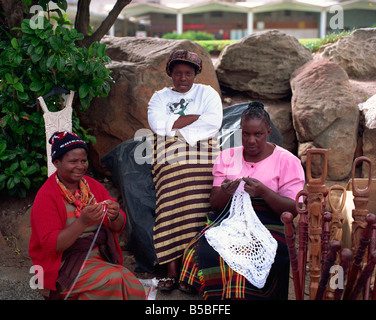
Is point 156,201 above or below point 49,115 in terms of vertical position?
below

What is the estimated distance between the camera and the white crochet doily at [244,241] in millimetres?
2635

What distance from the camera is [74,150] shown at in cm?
270

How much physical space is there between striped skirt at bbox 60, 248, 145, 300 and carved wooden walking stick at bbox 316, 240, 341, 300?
43.7 inches

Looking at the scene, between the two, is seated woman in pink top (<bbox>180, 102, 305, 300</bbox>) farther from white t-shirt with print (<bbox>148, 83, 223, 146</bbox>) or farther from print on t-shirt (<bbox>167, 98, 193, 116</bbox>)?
print on t-shirt (<bbox>167, 98, 193, 116</bbox>)

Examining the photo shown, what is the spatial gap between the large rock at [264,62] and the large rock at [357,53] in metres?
0.86

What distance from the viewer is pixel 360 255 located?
82.2 inches

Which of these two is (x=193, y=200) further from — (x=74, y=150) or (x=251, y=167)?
(x=74, y=150)

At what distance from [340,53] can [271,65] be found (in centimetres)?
140


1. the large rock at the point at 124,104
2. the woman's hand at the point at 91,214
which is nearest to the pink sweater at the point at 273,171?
the woman's hand at the point at 91,214

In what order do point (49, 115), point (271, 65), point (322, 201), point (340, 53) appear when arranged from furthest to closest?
point (340, 53) < point (271, 65) < point (49, 115) < point (322, 201)

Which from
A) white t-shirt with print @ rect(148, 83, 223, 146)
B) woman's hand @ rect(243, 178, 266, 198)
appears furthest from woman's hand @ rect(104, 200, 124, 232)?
white t-shirt with print @ rect(148, 83, 223, 146)

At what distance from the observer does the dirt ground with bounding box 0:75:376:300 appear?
3.48m

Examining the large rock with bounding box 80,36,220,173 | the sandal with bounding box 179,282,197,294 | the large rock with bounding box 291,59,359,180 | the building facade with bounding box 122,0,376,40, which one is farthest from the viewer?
the building facade with bounding box 122,0,376,40

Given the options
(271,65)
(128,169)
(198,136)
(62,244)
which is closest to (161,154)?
(198,136)
